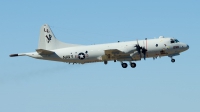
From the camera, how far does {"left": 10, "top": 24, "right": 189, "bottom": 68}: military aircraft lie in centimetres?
7394

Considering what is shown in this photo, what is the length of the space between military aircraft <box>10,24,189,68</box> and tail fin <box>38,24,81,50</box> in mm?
1665

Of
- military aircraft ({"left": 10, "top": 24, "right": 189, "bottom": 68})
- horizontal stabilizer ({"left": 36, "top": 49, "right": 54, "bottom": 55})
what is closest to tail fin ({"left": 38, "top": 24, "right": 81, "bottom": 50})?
Answer: military aircraft ({"left": 10, "top": 24, "right": 189, "bottom": 68})

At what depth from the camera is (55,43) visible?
7800 centimetres

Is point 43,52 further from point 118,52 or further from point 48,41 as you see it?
point 118,52

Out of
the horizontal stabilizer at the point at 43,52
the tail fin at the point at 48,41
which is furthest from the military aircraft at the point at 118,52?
the tail fin at the point at 48,41

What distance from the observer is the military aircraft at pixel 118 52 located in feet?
243

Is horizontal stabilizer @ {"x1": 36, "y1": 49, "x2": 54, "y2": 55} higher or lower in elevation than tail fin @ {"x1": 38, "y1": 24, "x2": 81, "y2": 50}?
lower

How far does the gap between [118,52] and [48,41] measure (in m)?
10.3

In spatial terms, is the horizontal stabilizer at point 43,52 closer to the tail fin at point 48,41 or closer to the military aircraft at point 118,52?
the military aircraft at point 118,52

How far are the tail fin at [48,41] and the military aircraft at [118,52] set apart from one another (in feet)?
5.46

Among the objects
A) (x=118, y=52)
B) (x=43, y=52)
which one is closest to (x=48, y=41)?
(x=43, y=52)

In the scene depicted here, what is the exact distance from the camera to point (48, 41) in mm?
78125

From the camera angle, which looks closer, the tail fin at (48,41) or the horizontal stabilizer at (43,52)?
the horizontal stabilizer at (43,52)

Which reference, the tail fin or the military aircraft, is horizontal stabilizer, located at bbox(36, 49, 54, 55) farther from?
the tail fin
